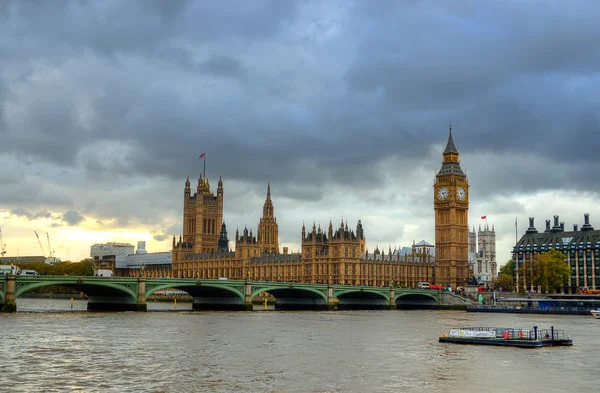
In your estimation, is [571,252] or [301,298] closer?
[301,298]

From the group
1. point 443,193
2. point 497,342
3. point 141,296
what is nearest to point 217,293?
point 141,296

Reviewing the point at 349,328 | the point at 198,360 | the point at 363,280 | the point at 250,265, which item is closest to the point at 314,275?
the point at 363,280

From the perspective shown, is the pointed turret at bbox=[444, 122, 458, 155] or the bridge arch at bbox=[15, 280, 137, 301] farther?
the pointed turret at bbox=[444, 122, 458, 155]

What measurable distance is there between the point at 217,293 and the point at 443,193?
8155cm

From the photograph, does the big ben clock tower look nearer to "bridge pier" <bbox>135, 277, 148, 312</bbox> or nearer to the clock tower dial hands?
the clock tower dial hands

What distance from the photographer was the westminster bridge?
3531 inches

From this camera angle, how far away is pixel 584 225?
18438 centimetres

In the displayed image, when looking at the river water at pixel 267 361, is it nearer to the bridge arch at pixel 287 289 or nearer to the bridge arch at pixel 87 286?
the bridge arch at pixel 87 286

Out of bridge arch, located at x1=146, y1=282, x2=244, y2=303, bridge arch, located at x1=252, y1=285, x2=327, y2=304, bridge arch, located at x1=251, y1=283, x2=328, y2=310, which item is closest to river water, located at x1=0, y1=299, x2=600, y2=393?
bridge arch, located at x1=146, y1=282, x2=244, y2=303

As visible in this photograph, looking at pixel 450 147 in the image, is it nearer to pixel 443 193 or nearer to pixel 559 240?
pixel 443 193

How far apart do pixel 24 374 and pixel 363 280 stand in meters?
135

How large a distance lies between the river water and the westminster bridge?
57.0ft

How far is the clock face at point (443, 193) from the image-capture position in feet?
600

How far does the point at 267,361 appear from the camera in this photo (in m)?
48.1
